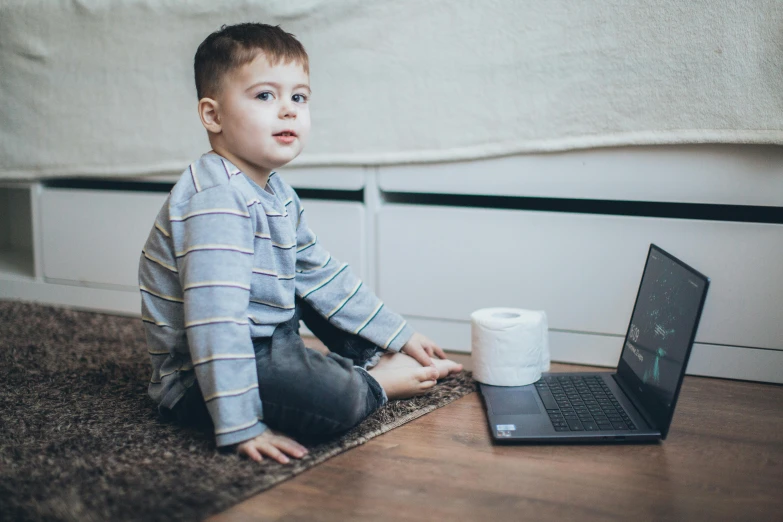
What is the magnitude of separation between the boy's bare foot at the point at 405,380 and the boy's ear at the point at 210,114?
1.31 feet

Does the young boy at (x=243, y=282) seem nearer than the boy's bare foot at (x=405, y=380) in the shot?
Yes

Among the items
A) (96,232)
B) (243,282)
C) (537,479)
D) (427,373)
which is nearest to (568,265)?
(427,373)

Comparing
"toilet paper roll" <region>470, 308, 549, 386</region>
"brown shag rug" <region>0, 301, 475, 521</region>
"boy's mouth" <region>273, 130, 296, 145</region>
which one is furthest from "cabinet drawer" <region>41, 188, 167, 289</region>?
"toilet paper roll" <region>470, 308, 549, 386</region>

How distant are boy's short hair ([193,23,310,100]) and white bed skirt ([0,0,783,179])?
34 cm

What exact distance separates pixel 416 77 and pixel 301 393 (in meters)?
0.62

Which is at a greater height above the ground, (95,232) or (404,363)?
(95,232)

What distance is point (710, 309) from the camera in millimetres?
1184

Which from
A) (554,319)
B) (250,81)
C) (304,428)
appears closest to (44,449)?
(304,428)

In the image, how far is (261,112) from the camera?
96cm

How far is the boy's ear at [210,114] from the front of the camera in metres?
0.97

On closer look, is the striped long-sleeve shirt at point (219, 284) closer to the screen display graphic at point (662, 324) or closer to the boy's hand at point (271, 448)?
the boy's hand at point (271, 448)

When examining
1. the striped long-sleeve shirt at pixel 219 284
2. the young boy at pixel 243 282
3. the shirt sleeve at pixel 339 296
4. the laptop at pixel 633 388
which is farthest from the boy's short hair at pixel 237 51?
the laptop at pixel 633 388

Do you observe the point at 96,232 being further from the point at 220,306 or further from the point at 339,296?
the point at 220,306

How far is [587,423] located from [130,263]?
102 cm
